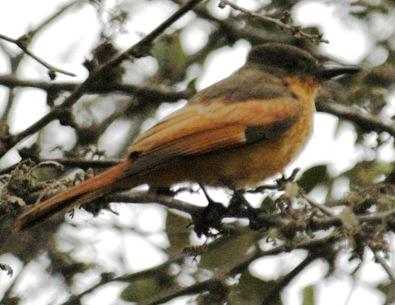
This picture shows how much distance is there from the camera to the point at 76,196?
4.57m

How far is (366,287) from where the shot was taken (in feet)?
17.5

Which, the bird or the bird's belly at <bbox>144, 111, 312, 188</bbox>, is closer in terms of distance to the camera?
the bird

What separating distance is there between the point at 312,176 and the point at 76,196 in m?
1.48

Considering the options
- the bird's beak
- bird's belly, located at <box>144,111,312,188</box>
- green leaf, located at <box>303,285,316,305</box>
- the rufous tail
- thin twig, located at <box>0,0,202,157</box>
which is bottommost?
green leaf, located at <box>303,285,316,305</box>

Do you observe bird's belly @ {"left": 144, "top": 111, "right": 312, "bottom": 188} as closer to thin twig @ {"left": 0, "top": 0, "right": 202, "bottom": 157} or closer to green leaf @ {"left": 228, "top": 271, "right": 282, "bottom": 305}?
green leaf @ {"left": 228, "top": 271, "right": 282, "bottom": 305}

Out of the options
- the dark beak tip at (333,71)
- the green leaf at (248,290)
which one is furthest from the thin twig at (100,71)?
the dark beak tip at (333,71)

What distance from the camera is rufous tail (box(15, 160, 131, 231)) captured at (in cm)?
439

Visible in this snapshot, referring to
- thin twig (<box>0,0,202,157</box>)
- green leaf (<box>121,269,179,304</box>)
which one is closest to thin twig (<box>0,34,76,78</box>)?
thin twig (<box>0,0,202,157</box>)

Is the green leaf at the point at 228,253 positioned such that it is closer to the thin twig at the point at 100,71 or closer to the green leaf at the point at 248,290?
the green leaf at the point at 248,290

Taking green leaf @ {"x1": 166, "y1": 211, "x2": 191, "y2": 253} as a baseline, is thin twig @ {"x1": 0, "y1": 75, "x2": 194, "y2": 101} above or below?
above

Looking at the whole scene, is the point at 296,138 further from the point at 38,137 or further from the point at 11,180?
the point at 11,180

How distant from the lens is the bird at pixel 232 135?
4820 millimetres

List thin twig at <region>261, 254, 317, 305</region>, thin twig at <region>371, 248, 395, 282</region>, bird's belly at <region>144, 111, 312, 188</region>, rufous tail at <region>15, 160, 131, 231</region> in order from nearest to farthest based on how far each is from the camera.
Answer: thin twig at <region>371, 248, 395, 282</region>
rufous tail at <region>15, 160, 131, 231</region>
thin twig at <region>261, 254, 317, 305</region>
bird's belly at <region>144, 111, 312, 188</region>

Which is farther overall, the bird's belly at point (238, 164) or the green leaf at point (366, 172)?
the green leaf at point (366, 172)
